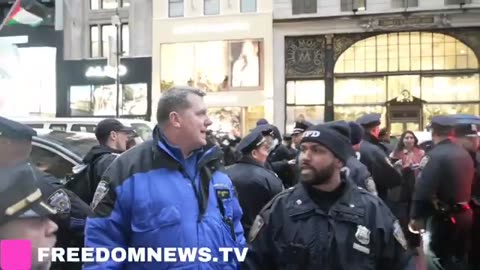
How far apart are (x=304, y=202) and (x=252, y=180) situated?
5.23 feet

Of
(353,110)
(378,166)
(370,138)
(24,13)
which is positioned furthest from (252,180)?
(353,110)

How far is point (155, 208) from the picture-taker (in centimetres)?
248

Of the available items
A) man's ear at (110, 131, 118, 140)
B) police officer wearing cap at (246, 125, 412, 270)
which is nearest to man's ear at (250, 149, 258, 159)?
man's ear at (110, 131, 118, 140)

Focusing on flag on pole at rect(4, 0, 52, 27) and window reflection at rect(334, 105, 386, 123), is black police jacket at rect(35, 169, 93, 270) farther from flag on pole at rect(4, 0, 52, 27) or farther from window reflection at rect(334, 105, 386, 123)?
window reflection at rect(334, 105, 386, 123)

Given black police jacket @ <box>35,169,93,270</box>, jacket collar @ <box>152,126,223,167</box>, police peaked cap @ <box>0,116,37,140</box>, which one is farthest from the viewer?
black police jacket @ <box>35,169,93,270</box>

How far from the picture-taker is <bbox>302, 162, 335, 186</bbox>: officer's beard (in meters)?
2.65

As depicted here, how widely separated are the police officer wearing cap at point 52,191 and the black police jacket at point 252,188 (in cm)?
128

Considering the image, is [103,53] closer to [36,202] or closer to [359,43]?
[359,43]

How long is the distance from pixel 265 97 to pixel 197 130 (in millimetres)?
16360

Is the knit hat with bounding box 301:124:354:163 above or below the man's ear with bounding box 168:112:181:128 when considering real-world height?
below

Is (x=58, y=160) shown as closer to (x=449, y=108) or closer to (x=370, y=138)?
(x=370, y=138)

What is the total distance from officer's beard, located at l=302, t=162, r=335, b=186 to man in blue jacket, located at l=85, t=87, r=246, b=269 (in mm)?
334

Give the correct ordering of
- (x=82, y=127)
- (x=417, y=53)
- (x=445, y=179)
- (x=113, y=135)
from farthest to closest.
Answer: (x=417, y=53) < (x=82, y=127) < (x=113, y=135) < (x=445, y=179)

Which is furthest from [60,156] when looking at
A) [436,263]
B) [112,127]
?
[436,263]
